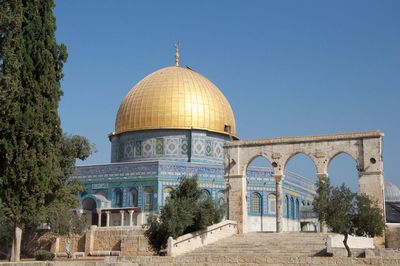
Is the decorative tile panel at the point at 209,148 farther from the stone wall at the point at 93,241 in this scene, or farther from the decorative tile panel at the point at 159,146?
the stone wall at the point at 93,241

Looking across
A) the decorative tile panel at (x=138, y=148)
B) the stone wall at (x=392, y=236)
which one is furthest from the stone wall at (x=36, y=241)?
the stone wall at (x=392, y=236)

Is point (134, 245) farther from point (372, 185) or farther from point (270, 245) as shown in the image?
point (372, 185)

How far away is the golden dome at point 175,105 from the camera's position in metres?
41.0

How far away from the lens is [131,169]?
1516 inches

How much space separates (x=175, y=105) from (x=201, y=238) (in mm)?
18573

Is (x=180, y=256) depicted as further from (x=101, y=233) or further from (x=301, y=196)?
(x=301, y=196)

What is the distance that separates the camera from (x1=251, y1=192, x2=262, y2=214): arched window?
1514 inches

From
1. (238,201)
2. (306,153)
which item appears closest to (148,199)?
(238,201)

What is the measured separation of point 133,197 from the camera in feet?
125

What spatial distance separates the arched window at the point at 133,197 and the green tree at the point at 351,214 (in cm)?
1910

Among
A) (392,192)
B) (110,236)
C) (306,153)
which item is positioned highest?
(306,153)

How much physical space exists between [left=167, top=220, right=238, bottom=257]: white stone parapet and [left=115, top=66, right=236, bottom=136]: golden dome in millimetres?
15342

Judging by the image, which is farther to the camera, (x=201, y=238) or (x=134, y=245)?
(x=134, y=245)

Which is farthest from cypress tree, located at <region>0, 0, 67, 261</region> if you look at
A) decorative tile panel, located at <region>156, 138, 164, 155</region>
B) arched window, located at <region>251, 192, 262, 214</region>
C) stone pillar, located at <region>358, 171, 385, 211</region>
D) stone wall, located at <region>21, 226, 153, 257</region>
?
arched window, located at <region>251, 192, 262, 214</region>
